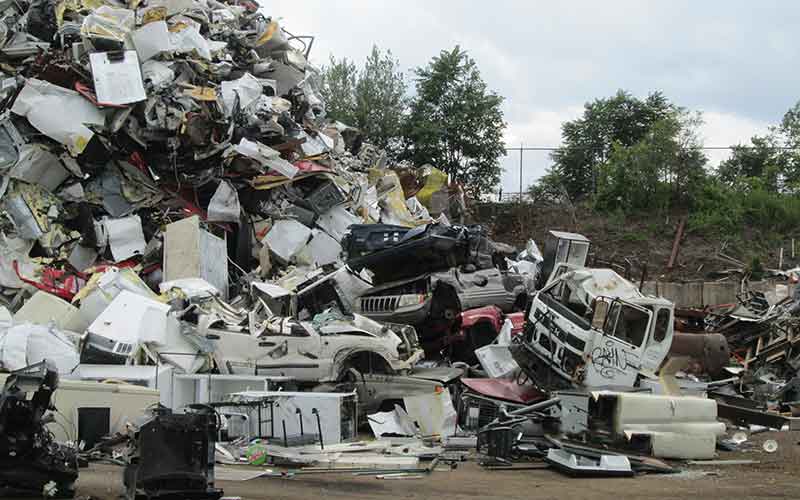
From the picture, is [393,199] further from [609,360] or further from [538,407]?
[538,407]

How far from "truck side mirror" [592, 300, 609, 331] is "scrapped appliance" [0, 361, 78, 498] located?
6701 mm

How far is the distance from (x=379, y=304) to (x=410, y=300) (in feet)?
1.89

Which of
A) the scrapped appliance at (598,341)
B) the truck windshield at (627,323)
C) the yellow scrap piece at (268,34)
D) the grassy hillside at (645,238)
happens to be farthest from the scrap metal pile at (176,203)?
the grassy hillside at (645,238)

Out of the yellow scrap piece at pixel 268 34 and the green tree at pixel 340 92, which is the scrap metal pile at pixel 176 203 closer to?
the yellow scrap piece at pixel 268 34

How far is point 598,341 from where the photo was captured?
10617 mm

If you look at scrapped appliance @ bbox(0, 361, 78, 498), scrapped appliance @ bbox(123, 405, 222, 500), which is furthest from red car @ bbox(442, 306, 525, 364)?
scrapped appliance @ bbox(0, 361, 78, 498)

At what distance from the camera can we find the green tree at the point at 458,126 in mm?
32969

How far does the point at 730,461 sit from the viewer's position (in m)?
9.59

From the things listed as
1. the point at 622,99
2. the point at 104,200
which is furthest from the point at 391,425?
the point at 622,99

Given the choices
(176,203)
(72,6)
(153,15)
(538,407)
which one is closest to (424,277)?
(538,407)

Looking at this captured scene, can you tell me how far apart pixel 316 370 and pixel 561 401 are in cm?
362

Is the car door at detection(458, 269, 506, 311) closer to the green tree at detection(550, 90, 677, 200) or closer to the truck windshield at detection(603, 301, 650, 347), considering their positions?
the truck windshield at detection(603, 301, 650, 347)

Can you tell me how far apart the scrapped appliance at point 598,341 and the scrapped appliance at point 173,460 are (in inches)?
232

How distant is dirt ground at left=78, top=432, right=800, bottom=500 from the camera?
7082mm
